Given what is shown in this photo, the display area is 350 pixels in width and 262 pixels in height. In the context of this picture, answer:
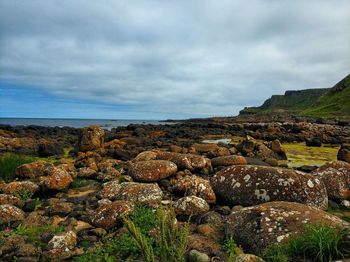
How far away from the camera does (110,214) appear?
24.4ft

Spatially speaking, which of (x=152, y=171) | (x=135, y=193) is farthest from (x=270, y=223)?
(x=152, y=171)

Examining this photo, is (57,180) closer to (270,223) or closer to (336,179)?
(270,223)

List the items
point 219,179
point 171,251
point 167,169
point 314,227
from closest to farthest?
point 171,251, point 314,227, point 219,179, point 167,169

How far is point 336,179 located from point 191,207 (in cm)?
459

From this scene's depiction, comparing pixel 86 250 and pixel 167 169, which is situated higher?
pixel 167 169

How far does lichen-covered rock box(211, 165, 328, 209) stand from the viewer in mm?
8320

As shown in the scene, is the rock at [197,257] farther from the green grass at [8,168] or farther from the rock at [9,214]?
the green grass at [8,168]

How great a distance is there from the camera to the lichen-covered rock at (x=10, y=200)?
8.60 meters

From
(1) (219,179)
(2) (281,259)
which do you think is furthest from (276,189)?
(2) (281,259)

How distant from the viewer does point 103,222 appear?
7.38 metres

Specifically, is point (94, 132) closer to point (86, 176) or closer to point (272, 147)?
point (86, 176)

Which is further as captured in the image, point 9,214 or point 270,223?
point 9,214

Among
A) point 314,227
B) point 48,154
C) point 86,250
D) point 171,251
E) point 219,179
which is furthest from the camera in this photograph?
point 48,154

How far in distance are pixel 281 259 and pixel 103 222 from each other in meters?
3.76
